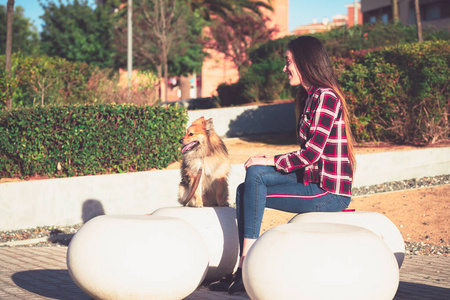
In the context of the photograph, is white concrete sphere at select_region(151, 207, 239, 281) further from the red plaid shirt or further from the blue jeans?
the red plaid shirt

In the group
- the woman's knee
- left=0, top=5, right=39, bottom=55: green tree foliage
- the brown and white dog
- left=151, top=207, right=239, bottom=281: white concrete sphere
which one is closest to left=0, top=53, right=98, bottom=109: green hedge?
the brown and white dog

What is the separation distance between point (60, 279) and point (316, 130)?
3101 millimetres

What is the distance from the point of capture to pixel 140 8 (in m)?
37.3

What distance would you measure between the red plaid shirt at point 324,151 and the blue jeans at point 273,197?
8 cm

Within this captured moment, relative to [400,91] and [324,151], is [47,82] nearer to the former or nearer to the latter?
[400,91]

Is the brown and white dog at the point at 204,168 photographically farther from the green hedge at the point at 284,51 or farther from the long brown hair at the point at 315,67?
the green hedge at the point at 284,51

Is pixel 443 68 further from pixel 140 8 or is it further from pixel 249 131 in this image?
pixel 140 8

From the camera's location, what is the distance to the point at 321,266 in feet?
11.9

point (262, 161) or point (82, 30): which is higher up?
point (82, 30)

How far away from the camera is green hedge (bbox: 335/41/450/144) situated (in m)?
13.7

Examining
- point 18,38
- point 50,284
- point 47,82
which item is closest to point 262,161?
point 50,284

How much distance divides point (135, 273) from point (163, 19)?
3100 centimetres

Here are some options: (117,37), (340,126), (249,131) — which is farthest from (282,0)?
(340,126)

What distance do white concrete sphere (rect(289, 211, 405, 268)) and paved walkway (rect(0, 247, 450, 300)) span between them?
47 cm
